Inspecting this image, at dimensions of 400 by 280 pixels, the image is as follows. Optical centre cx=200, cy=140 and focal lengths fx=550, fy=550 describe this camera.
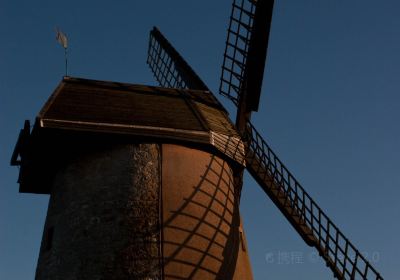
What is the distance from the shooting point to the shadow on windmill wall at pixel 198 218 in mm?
8258

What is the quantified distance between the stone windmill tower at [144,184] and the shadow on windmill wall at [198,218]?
2cm

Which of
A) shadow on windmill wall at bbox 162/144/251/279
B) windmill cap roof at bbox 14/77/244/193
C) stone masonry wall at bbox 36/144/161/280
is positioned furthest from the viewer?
windmill cap roof at bbox 14/77/244/193

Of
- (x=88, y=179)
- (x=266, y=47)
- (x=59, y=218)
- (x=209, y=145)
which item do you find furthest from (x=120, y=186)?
(x=266, y=47)

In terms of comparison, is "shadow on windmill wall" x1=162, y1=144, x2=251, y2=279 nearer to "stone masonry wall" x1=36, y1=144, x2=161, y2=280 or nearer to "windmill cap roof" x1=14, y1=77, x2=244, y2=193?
"stone masonry wall" x1=36, y1=144, x2=161, y2=280

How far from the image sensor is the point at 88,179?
29.1 ft

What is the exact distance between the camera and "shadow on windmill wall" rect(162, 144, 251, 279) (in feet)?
27.1

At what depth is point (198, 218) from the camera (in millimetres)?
8758

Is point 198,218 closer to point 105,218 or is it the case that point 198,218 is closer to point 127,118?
point 105,218

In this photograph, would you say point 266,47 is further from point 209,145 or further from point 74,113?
point 74,113

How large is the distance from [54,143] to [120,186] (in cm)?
140

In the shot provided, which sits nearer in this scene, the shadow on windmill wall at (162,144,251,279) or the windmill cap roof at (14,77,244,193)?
the shadow on windmill wall at (162,144,251,279)

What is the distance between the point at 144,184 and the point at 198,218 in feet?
3.33

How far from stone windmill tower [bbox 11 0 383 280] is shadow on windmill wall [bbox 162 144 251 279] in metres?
0.02

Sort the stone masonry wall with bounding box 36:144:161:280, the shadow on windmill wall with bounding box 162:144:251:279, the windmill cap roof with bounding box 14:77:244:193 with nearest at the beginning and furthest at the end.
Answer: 1. the stone masonry wall with bounding box 36:144:161:280
2. the shadow on windmill wall with bounding box 162:144:251:279
3. the windmill cap roof with bounding box 14:77:244:193
